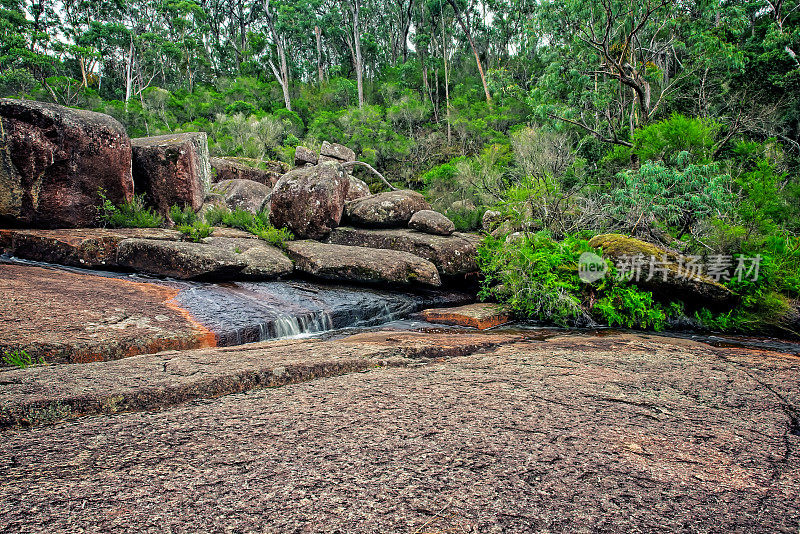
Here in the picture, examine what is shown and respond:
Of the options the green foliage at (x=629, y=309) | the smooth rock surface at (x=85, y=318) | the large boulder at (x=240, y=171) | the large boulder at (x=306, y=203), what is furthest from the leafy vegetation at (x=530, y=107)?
the large boulder at (x=240, y=171)

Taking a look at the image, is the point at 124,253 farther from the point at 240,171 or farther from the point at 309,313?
the point at 240,171

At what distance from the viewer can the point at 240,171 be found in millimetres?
18391

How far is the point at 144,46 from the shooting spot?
119ft

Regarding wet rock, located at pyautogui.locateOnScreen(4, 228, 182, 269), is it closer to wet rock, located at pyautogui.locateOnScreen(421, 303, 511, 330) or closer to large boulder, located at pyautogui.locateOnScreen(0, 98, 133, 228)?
large boulder, located at pyautogui.locateOnScreen(0, 98, 133, 228)

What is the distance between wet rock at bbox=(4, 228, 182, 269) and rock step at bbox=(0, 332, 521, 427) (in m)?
5.49

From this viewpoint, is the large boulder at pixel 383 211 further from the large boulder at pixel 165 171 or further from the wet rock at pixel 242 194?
the large boulder at pixel 165 171

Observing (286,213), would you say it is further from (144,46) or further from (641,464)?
(144,46)

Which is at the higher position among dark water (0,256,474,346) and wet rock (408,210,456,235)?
wet rock (408,210,456,235)

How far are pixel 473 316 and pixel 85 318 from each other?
6255 mm

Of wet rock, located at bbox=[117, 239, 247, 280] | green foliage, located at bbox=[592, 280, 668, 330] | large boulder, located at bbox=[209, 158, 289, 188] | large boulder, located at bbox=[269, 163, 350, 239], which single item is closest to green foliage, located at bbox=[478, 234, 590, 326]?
green foliage, located at bbox=[592, 280, 668, 330]

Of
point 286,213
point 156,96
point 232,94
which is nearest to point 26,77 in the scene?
point 156,96

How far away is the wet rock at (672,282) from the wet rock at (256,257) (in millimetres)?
6884

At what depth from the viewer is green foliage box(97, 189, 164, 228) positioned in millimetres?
9352

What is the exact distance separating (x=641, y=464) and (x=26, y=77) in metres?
40.4
